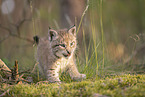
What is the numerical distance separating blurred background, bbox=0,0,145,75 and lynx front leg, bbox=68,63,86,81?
144mm

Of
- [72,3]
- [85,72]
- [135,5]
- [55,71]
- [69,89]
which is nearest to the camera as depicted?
[69,89]

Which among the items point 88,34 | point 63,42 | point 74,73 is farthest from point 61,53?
point 88,34

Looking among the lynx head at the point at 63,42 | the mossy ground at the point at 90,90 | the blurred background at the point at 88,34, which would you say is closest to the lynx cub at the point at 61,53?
the lynx head at the point at 63,42

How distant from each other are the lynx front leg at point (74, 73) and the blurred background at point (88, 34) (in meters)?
0.14

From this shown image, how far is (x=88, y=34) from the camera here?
5.79 m

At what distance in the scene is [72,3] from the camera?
6.71 meters

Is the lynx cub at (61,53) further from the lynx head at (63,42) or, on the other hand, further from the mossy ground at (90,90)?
the mossy ground at (90,90)

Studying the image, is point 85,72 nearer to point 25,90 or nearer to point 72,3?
point 25,90

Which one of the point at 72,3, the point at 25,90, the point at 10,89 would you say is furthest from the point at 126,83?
the point at 72,3

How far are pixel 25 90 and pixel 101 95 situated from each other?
1.11 m

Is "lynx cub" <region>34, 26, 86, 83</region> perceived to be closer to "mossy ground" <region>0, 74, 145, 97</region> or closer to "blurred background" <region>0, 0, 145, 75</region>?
"blurred background" <region>0, 0, 145, 75</region>

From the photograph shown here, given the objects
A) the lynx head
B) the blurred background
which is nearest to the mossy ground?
the blurred background

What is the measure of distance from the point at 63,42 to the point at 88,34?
2.53 m

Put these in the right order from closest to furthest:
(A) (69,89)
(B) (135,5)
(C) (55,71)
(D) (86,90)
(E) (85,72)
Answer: (D) (86,90)
(A) (69,89)
(E) (85,72)
(C) (55,71)
(B) (135,5)
